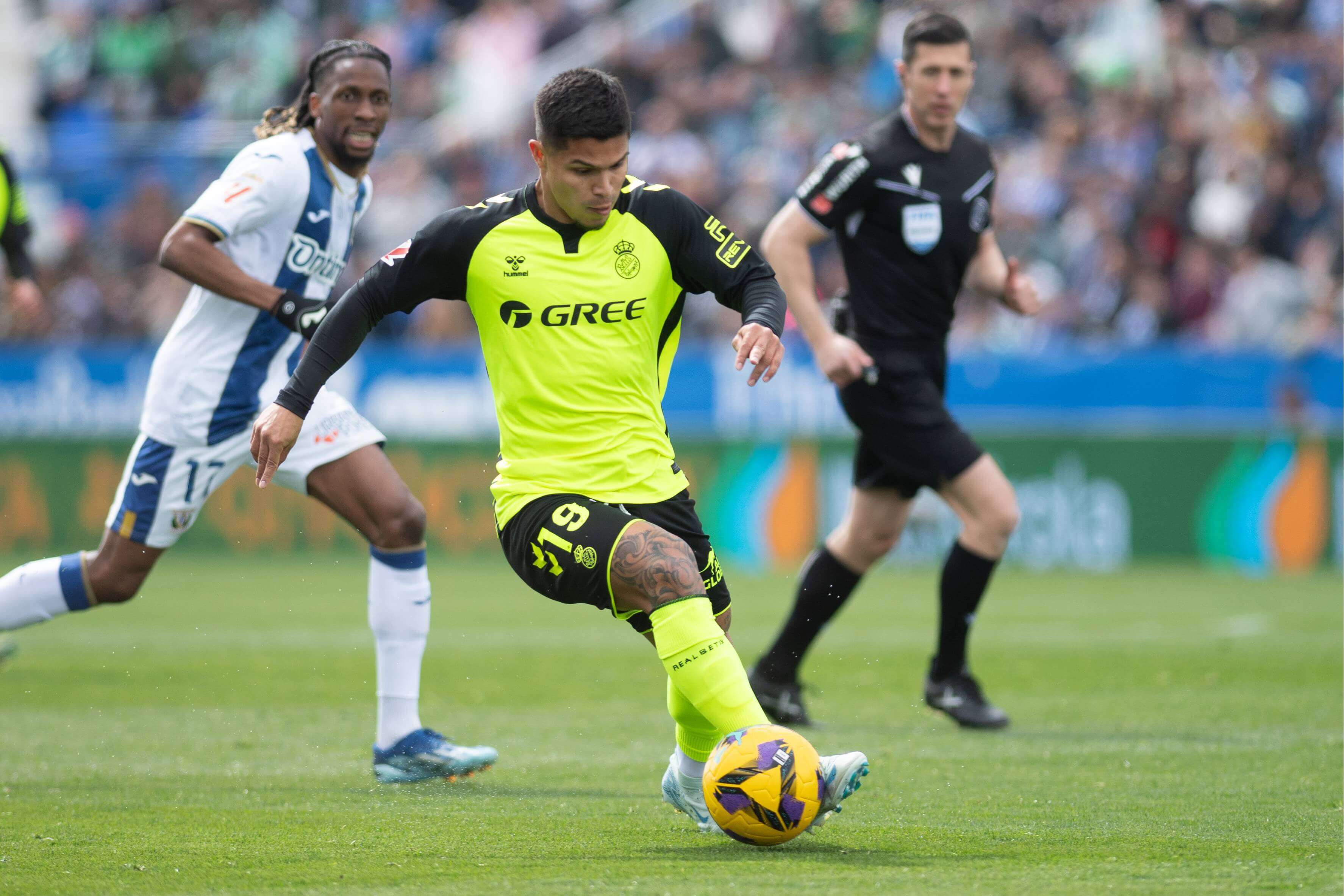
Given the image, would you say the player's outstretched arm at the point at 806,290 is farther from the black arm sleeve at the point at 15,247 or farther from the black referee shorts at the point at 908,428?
the black arm sleeve at the point at 15,247

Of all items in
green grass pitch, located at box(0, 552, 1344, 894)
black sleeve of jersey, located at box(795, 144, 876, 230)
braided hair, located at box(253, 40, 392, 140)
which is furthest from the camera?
black sleeve of jersey, located at box(795, 144, 876, 230)

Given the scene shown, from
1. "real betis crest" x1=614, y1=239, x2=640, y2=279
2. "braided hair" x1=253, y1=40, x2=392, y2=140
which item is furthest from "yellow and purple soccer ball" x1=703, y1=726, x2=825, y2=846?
"braided hair" x1=253, y1=40, x2=392, y2=140

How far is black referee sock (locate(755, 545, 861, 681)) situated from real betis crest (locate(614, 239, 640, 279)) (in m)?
2.67

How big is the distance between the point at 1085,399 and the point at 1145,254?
155 cm

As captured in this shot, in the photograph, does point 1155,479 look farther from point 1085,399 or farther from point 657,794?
point 657,794

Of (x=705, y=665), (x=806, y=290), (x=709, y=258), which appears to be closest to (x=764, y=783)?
(x=705, y=665)

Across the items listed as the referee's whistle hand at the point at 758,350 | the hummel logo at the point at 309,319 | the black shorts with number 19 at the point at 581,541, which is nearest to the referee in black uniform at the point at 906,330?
the hummel logo at the point at 309,319

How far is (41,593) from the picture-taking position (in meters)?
6.09

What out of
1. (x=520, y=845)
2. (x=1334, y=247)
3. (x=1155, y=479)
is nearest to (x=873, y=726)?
(x=520, y=845)

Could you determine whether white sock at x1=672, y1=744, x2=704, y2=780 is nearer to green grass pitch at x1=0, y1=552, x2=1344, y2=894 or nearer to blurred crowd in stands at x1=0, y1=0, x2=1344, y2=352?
green grass pitch at x1=0, y1=552, x2=1344, y2=894

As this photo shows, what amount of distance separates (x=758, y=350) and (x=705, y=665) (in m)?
0.81

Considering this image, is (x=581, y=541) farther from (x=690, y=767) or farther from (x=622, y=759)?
(x=622, y=759)

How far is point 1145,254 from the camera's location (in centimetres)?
1609

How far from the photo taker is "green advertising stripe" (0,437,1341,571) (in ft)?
48.8
